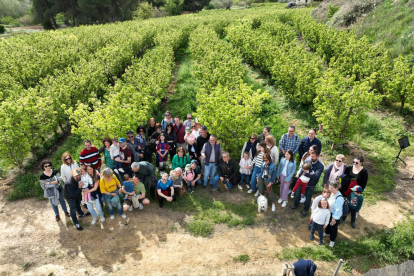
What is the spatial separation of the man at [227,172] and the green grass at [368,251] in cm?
282

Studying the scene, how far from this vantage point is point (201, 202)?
329 inches

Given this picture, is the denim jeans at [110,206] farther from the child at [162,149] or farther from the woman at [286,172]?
the woman at [286,172]

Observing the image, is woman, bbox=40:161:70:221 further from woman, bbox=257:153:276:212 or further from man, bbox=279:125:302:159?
man, bbox=279:125:302:159

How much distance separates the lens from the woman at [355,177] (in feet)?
22.7

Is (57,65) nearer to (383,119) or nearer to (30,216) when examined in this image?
(30,216)

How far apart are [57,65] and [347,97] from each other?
17703 millimetres

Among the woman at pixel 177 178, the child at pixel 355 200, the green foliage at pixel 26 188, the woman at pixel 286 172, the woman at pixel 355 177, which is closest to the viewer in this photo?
the child at pixel 355 200

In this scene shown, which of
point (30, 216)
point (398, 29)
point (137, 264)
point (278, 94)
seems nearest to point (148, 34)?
point (278, 94)

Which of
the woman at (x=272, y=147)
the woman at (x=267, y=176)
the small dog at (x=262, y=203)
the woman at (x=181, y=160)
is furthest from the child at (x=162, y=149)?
the small dog at (x=262, y=203)

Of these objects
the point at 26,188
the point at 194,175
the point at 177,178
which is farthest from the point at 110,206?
the point at 26,188

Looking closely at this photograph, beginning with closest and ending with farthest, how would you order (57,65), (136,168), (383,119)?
(136,168) → (383,119) → (57,65)

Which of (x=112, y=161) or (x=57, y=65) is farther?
(x=57, y=65)

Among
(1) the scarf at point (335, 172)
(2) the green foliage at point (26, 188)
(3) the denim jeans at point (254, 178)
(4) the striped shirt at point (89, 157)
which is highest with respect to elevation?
(4) the striped shirt at point (89, 157)

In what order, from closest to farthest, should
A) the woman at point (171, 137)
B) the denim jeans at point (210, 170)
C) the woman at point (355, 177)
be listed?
the woman at point (355, 177) → the denim jeans at point (210, 170) → the woman at point (171, 137)
